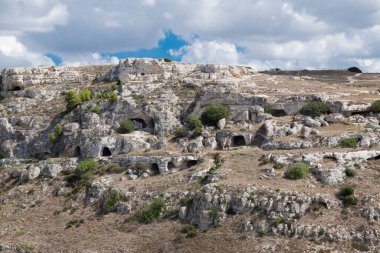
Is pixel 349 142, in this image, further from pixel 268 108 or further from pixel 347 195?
pixel 268 108

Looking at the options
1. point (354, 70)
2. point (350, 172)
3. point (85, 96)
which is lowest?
point (350, 172)

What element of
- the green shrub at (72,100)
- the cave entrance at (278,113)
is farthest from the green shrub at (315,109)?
the green shrub at (72,100)

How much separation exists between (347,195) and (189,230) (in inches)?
451

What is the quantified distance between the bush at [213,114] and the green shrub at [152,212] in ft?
48.1

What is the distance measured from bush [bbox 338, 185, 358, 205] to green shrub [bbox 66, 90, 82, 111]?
3432 cm

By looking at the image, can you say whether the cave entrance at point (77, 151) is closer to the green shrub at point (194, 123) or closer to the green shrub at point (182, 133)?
the green shrub at point (182, 133)

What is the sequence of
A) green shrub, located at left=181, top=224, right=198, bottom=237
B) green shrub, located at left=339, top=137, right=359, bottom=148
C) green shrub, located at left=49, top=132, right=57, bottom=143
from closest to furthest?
green shrub, located at left=181, top=224, right=198, bottom=237 → green shrub, located at left=339, top=137, right=359, bottom=148 → green shrub, located at left=49, top=132, right=57, bottom=143

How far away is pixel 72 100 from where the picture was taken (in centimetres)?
6028

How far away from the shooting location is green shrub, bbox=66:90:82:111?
60.3m

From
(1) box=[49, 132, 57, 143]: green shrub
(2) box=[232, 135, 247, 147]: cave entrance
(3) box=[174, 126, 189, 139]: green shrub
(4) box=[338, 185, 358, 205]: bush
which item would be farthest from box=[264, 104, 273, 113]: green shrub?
(1) box=[49, 132, 57, 143]: green shrub

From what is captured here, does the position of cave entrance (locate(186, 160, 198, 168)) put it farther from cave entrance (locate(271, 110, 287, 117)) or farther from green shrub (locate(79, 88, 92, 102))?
green shrub (locate(79, 88, 92, 102))

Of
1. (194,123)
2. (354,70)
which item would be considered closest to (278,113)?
(194,123)

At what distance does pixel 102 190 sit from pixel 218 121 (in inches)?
572

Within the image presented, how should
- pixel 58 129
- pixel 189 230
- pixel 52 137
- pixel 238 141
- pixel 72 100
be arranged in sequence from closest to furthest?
pixel 189 230 < pixel 238 141 < pixel 52 137 < pixel 58 129 < pixel 72 100
